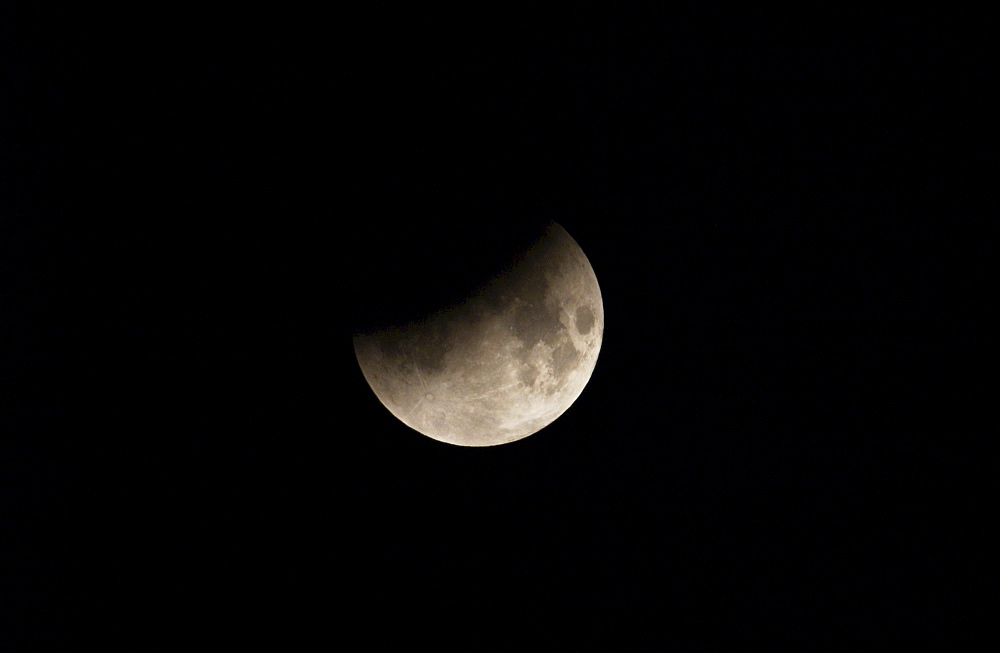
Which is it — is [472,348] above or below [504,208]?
below

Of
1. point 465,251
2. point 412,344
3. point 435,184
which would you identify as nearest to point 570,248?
point 465,251

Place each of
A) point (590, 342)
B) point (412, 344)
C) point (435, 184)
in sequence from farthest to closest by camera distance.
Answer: point (590, 342) → point (412, 344) → point (435, 184)

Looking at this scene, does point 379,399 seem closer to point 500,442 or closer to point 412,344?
point 412,344

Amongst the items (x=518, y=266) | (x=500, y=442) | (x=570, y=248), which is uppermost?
(x=570, y=248)

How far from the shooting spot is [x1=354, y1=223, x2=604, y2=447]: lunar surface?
2.48 m

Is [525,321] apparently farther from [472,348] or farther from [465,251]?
[465,251]

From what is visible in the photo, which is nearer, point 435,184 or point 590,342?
point 435,184

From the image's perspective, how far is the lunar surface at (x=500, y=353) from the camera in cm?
248

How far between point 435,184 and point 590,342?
1.13 m

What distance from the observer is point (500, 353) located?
249 cm

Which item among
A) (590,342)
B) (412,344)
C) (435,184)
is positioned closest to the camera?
(435,184)

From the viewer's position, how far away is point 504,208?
98.3 inches

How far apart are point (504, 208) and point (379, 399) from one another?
4.12 ft

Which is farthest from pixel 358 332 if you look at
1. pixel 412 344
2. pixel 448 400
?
pixel 448 400
